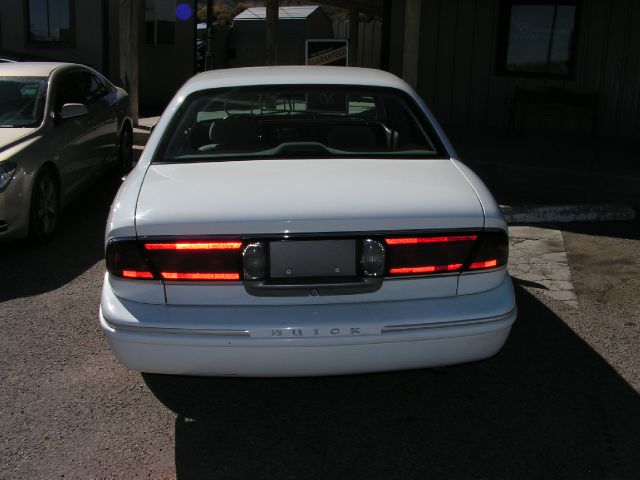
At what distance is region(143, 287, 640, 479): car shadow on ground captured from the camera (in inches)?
122

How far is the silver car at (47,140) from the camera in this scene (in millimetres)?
5801

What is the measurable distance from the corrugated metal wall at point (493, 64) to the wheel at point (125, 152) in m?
5.34

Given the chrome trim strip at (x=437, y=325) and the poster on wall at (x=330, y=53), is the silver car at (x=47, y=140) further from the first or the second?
the chrome trim strip at (x=437, y=325)

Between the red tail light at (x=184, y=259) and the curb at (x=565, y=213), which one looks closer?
the red tail light at (x=184, y=259)

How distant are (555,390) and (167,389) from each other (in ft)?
6.44

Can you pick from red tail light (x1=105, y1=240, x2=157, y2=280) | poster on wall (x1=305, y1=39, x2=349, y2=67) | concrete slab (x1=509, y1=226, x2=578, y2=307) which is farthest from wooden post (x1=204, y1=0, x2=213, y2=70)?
red tail light (x1=105, y1=240, x2=157, y2=280)

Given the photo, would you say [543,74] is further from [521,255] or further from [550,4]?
[521,255]

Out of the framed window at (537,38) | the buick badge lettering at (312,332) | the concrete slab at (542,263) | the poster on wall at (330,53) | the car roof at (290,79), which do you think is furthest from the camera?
the framed window at (537,38)

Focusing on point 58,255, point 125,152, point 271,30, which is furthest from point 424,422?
point 271,30

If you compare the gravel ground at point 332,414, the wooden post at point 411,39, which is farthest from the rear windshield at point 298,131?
the wooden post at point 411,39

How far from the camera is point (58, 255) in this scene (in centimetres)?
602

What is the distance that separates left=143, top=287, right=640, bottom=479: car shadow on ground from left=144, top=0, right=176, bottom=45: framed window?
1307cm

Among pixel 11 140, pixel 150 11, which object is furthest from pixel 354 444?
pixel 150 11

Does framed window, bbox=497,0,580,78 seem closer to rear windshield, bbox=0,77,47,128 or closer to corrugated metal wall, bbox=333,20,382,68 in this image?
rear windshield, bbox=0,77,47,128
